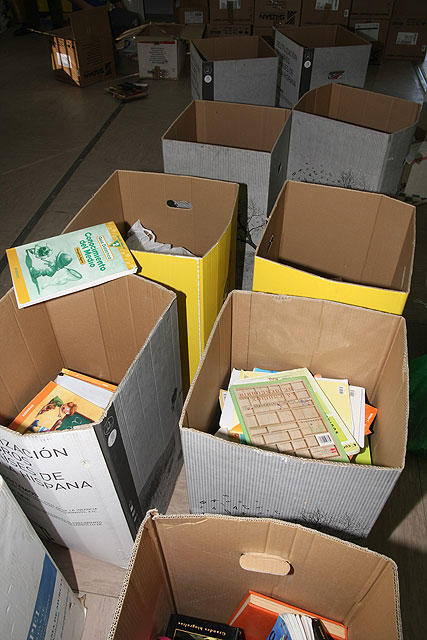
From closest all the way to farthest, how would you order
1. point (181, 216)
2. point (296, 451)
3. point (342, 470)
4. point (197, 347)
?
1. point (342, 470)
2. point (296, 451)
3. point (197, 347)
4. point (181, 216)

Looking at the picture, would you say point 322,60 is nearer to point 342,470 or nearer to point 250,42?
point 250,42

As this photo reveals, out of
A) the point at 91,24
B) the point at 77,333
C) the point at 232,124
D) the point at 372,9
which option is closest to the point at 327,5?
the point at 372,9

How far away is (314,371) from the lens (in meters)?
1.14

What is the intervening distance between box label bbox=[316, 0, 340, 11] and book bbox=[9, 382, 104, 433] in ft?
12.7

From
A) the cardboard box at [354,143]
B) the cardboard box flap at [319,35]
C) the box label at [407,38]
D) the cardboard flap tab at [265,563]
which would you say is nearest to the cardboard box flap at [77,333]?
the cardboard flap tab at [265,563]

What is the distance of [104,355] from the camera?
1.29 meters

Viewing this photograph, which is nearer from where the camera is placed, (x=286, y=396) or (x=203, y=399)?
(x=203, y=399)

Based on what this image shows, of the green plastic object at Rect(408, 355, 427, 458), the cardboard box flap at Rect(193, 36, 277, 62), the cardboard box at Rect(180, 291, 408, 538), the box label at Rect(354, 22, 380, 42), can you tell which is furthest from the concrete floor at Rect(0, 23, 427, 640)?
the cardboard box flap at Rect(193, 36, 277, 62)

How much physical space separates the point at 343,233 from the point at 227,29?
3.42m

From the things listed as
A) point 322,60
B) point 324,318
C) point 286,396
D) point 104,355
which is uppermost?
point 322,60

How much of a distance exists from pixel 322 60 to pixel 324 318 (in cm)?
148

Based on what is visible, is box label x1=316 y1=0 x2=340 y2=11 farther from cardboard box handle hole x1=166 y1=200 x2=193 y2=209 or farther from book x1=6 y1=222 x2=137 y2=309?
book x1=6 y1=222 x2=137 y2=309

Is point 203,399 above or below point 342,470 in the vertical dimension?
below

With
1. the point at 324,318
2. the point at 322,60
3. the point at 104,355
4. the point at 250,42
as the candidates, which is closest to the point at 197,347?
the point at 104,355
